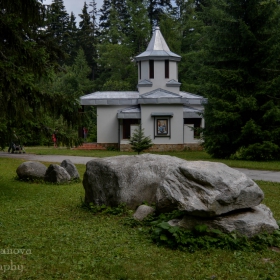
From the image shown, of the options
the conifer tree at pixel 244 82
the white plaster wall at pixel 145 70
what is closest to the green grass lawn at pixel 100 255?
the conifer tree at pixel 244 82

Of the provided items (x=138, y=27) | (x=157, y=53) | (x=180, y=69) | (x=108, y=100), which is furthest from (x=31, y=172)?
(x=138, y=27)

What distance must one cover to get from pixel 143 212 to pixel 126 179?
1.12 m

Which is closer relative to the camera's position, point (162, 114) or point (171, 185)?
point (171, 185)

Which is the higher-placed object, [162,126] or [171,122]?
[171,122]

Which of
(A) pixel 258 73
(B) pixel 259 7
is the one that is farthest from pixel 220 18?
(A) pixel 258 73

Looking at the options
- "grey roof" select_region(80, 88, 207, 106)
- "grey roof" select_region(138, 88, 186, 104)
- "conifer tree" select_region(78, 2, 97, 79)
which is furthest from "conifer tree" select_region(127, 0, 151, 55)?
"grey roof" select_region(138, 88, 186, 104)

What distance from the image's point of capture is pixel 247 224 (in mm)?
6559

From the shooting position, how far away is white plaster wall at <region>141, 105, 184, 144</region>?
32375 mm

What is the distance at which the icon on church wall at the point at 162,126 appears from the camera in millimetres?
32531

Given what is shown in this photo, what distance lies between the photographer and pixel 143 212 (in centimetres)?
800

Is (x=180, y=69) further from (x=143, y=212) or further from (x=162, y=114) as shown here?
(x=143, y=212)

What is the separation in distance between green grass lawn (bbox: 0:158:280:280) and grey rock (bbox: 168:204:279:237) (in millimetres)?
427

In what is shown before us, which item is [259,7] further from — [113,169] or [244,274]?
[244,274]

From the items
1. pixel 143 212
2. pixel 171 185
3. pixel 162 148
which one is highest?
pixel 171 185
